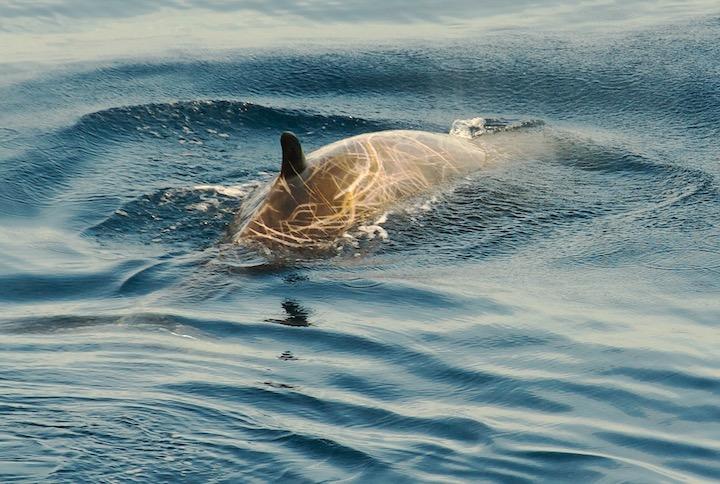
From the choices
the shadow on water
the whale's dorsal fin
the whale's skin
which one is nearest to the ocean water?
the shadow on water

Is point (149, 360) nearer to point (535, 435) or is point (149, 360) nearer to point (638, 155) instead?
point (535, 435)

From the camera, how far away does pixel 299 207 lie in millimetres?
10258

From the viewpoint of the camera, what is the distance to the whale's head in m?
10.1

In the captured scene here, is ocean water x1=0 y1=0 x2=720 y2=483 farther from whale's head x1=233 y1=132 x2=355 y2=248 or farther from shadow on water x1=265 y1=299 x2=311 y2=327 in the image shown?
whale's head x1=233 y1=132 x2=355 y2=248

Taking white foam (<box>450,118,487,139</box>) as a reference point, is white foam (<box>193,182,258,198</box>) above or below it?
below

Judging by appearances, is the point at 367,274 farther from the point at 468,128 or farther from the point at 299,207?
the point at 468,128

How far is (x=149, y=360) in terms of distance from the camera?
7.82 metres

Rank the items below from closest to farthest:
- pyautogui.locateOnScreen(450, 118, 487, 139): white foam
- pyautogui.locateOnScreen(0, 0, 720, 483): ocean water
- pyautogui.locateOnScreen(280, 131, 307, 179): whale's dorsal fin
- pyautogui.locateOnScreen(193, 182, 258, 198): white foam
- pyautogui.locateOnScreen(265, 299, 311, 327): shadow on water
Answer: pyautogui.locateOnScreen(0, 0, 720, 483): ocean water < pyautogui.locateOnScreen(265, 299, 311, 327): shadow on water < pyautogui.locateOnScreen(280, 131, 307, 179): whale's dorsal fin < pyautogui.locateOnScreen(193, 182, 258, 198): white foam < pyautogui.locateOnScreen(450, 118, 487, 139): white foam

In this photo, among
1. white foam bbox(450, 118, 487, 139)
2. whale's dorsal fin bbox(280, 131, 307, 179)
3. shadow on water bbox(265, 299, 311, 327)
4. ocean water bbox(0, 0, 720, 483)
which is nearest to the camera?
ocean water bbox(0, 0, 720, 483)

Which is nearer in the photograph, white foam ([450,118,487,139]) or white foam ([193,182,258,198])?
white foam ([193,182,258,198])

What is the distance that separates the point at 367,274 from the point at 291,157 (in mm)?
1173

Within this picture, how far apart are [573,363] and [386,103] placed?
717 cm

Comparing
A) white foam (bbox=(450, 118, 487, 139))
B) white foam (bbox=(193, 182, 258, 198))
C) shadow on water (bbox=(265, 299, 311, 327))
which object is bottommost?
shadow on water (bbox=(265, 299, 311, 327))

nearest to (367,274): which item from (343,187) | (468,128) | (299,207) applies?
(299,207)
